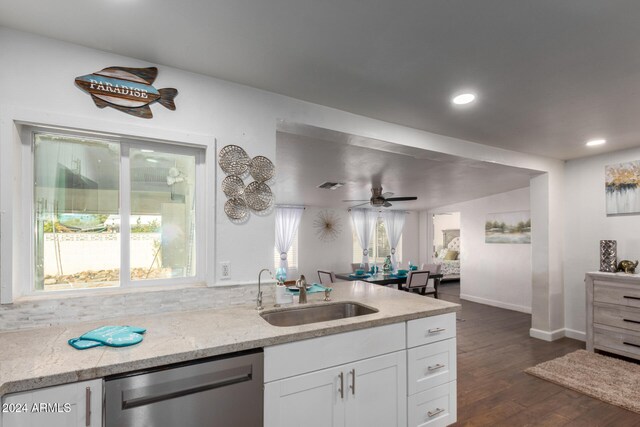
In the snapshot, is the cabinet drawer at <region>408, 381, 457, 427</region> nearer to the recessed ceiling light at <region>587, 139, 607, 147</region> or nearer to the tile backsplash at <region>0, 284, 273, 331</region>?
the tile backsplash at <region>0, 284, 273, 331</region>

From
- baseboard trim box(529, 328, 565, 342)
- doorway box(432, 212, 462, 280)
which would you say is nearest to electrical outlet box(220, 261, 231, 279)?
baseboard trim box(529, 328, 565, 342)

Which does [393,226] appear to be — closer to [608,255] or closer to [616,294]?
[608,255]

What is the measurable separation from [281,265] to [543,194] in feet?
15.9

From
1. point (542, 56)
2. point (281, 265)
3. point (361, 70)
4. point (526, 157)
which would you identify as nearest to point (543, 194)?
point (526, 157)

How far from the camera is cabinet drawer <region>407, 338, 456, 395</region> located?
1910 millimetres

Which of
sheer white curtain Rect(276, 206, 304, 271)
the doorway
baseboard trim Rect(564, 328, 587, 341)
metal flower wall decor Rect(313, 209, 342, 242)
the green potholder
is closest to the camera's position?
the green potholder

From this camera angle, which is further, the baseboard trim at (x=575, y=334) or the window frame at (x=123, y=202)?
the baseboard trim at (x=575, y=334)

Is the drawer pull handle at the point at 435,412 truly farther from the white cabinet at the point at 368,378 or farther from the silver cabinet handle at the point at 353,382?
the silver cabinet handle at the point at 353,382

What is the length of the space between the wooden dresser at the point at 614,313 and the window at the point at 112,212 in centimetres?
415

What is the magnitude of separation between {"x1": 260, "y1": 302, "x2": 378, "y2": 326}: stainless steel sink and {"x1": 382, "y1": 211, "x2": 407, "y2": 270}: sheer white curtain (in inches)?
243

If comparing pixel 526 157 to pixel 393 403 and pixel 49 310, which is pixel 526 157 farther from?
pixel 49 310

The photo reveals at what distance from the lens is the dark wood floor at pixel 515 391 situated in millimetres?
2346

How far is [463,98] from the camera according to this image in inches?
86.4

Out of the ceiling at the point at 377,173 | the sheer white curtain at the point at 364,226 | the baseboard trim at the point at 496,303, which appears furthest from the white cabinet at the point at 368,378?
the sheer white curtain at the point at 364,226
